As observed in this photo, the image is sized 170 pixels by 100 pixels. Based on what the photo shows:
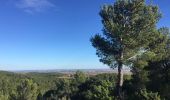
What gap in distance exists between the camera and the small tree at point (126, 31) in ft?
98.3

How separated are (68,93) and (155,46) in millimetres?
69532

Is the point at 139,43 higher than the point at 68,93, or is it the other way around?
the point at 139,43

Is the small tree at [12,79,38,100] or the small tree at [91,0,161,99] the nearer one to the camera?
the small tree at [91,0,161,99]

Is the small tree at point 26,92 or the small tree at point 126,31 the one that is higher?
the small tree at point 126,31

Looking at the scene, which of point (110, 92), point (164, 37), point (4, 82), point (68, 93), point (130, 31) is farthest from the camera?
point (4, 82)

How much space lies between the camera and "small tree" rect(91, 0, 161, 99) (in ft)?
98.3

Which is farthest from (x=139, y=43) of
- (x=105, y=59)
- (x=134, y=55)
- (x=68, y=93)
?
(x=68, y=93)

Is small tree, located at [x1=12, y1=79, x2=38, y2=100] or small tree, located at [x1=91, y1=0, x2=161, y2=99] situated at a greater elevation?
small tree, located at [x1=91, y1=0, x2=161, y2=99]

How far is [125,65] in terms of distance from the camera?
98.4 feet

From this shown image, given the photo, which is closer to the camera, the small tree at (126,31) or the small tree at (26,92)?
the small tree at (126,31)

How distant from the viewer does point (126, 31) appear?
30062mm

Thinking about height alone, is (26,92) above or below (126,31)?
below

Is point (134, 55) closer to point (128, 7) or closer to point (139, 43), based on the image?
point (139, 43)

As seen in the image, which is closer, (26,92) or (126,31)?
(126,31)
